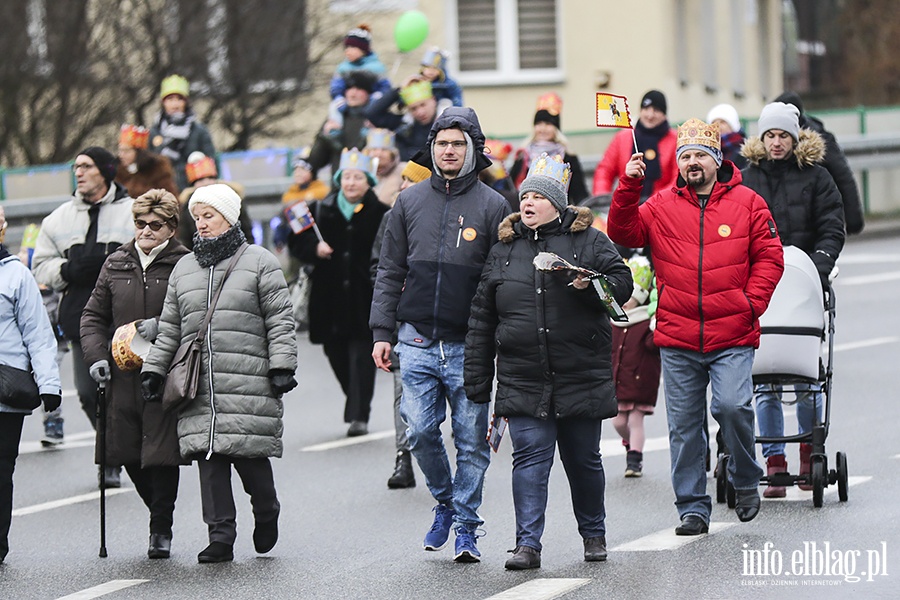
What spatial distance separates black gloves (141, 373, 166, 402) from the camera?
33.4ft

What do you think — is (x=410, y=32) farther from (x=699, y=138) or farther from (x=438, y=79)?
(x=699, y=138)

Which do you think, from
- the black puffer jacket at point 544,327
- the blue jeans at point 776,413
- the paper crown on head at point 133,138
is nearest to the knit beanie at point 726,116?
the paper crown on head at point 133,138

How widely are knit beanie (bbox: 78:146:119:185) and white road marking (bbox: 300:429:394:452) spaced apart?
2.39m

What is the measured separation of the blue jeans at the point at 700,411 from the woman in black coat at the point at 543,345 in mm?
735

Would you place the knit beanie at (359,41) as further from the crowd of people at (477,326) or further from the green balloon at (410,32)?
the crowd of people at (477,326)

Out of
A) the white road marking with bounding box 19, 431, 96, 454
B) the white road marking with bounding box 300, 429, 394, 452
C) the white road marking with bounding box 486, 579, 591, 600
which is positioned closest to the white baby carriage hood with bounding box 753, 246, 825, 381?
the white road marking with bounding box 486, 579, 591, 600

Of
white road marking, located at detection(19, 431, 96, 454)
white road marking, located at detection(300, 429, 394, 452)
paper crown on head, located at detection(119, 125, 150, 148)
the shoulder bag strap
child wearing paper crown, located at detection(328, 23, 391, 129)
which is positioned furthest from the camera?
child wearing paper crown, located at detection(328, 23, 391, 129)

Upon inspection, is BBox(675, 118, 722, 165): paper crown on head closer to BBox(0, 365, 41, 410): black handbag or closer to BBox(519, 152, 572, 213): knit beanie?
BBox(519, 152, 572, 213): knit beanie

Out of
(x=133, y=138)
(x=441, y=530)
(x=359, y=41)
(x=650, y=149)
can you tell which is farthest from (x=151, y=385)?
(x=359, y=41)

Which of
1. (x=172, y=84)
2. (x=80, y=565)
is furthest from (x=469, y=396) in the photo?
(x=172, y=84)

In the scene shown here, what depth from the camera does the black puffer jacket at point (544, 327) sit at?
9516 mm

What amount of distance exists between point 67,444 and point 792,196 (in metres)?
5.75

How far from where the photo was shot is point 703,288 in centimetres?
1016

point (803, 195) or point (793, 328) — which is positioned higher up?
point (803, 195)
